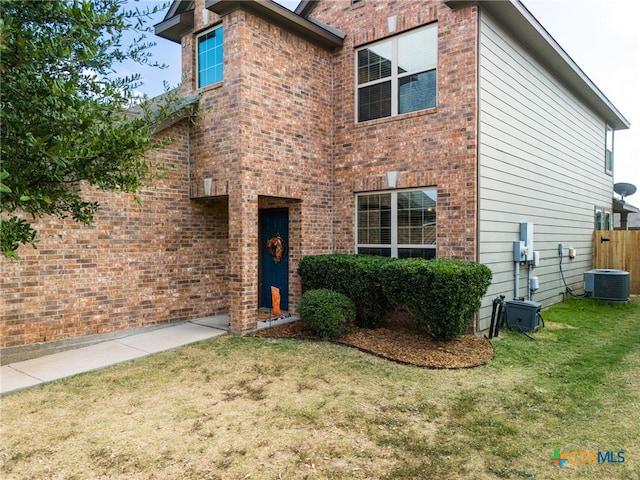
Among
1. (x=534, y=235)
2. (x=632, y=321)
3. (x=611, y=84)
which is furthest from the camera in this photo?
(x=611, y=84)

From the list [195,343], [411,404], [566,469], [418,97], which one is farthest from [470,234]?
[195,343]

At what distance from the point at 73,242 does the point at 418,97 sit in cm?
648

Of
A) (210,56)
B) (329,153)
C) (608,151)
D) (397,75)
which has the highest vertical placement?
(210,56)

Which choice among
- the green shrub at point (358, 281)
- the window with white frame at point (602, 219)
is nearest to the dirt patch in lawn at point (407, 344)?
the green shrub at point (358, 281)

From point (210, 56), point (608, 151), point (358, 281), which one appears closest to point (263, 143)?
point (210, 56)

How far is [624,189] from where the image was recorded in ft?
50.5

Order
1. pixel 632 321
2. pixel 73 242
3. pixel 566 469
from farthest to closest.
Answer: pixel 632 321, pixel 73 242, pixel 566 469

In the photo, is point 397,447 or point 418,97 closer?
point 397,447

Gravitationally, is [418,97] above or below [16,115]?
above

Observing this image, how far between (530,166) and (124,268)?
8466mm

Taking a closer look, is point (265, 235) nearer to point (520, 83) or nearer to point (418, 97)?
point (418, 97)

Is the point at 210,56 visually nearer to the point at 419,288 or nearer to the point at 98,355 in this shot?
the point at 98,355

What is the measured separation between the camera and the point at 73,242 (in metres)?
6.34

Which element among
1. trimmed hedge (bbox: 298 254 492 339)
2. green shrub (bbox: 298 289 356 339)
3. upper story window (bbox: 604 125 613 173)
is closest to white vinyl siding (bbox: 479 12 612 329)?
trimmed hedge (bbox: 298 254 492 339)
